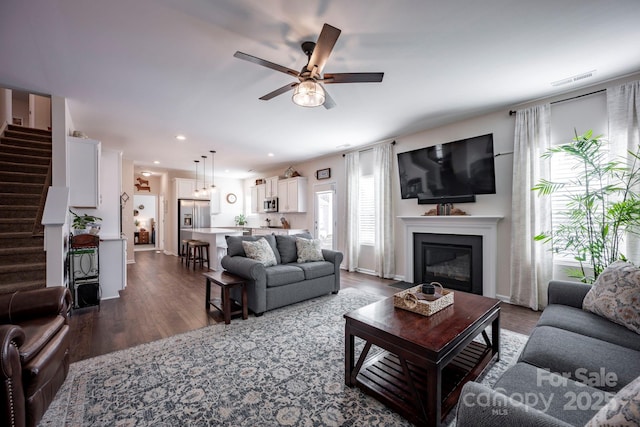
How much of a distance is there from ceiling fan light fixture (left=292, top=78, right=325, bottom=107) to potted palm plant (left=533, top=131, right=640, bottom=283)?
272 centimetres

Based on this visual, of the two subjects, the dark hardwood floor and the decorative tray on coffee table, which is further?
the dark hardwood floor

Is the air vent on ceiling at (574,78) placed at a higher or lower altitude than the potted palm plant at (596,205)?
higher

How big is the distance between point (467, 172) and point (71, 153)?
18.5 feet

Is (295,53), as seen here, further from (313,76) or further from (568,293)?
(568,293)

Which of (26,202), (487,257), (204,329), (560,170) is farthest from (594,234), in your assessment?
(26,202)

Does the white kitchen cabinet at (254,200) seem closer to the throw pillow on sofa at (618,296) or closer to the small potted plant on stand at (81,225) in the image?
the small potted plant on stand at (81,225)

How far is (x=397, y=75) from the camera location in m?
2.90

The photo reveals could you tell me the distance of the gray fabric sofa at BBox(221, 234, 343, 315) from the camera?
130 inches

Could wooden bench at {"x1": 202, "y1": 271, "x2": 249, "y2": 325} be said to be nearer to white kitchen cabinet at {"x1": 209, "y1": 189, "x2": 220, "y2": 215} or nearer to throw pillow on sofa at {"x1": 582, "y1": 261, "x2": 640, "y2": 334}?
throw pillow on sofa at {"x1": 582, "y1": 261, "x2": 640, "y2": 334}

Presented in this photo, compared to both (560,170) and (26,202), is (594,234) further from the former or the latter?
(26,202)

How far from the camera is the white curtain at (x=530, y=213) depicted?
11.3 feet

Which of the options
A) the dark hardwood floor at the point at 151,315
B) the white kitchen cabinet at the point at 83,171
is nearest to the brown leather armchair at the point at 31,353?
the dark hardwood floor at the point at 151,315


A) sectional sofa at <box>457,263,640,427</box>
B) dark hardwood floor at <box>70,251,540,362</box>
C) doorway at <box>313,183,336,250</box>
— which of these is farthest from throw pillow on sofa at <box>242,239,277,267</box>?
doorway at <box>313,183,336,250</box>

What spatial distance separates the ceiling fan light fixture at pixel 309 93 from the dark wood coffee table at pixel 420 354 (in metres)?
1.84
